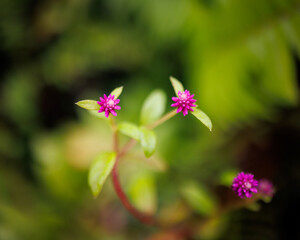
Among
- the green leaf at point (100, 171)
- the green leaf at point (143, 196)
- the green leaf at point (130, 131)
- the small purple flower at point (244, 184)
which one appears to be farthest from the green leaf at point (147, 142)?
the green leaf at point (143, 196)

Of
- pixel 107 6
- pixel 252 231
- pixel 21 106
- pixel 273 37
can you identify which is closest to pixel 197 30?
pixel 273 37

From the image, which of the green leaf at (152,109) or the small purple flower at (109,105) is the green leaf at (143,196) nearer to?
the green leaf at (152,109)

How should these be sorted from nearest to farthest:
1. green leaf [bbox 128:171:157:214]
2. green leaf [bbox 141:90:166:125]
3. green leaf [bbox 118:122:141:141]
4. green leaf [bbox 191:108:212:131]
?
green leaf [bbox 191:108:212:131] < green leaf [bbox 118:122:141:141] < green leaf [bbox 141:90:166:125] < green leaf [bbox 128:171:157:214]

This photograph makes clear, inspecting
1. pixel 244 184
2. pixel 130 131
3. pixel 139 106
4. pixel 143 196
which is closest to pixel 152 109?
pixel 130 131

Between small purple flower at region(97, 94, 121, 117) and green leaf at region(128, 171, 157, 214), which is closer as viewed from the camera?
small purple flower at region(97, 94, 121, 117)

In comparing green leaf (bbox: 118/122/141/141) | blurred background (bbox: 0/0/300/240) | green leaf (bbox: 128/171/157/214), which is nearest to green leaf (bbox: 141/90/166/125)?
green leaf (bbox: 118/122/141/141)

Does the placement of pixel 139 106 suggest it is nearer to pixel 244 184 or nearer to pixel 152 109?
pixel 152 109

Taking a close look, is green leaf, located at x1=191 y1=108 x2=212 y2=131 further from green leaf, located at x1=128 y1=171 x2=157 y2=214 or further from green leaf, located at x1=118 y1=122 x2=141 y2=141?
green leaf, located at x1=128 y1=171 x2=157 y2=214
